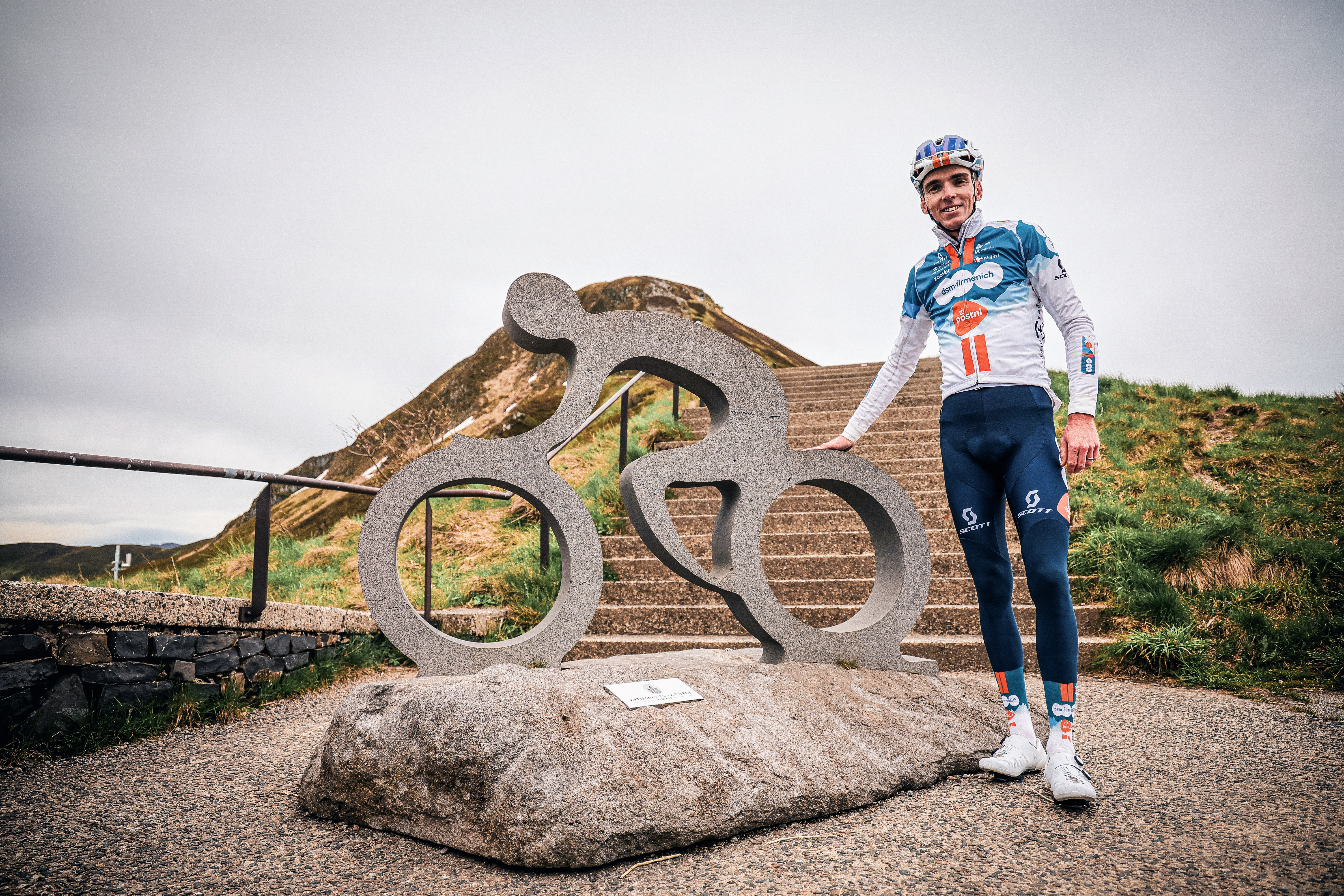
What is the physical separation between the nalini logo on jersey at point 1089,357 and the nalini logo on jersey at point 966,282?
1.17ft

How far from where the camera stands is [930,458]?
6.77m

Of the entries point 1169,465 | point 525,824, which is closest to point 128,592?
point 525,824

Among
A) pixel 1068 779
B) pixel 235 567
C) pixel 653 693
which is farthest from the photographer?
pixel 235 567

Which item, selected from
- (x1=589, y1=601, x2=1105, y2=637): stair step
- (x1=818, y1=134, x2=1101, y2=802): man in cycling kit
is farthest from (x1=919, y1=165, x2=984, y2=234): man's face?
(x1=589, y1=601, x2=1105, y2=637): stair step

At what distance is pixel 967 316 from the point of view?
2.66 m

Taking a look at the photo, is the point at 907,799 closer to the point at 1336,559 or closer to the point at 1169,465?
the point at 1336,559

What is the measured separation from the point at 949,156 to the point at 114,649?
403cm

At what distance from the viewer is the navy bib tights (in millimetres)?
2406

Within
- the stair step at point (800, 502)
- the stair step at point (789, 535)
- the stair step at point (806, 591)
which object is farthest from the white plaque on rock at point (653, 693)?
the stair step at point (800, 502)

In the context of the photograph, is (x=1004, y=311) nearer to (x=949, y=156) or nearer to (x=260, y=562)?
(x=949, y=156)

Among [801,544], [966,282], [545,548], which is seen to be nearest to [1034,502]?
[966,282]

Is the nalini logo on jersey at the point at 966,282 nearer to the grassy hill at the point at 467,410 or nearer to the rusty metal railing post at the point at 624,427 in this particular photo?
the grassy hill at the point at 467,410

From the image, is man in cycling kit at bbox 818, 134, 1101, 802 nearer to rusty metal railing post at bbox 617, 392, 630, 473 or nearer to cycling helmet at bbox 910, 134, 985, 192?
cycling helmet at bbox 910, 134, 985, 192

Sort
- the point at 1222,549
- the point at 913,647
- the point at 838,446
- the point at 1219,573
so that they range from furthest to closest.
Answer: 1. the point at 1222,549
2. the point at 1219,573
3. the point at 913,647
4. the point at 838,446
